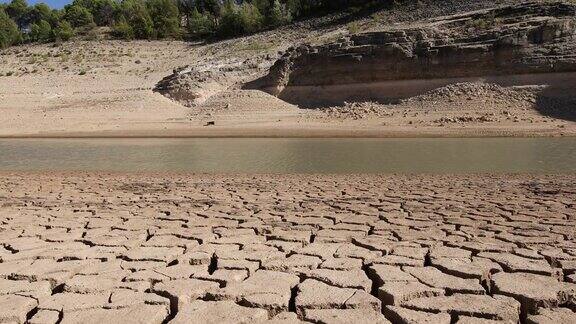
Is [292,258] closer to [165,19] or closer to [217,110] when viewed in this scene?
[217,110]

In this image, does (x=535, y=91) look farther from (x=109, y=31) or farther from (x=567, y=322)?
(x=109, y=31)

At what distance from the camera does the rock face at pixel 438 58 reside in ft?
69.8

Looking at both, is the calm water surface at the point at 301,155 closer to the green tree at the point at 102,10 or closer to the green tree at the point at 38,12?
the green tree at the point at 102,10

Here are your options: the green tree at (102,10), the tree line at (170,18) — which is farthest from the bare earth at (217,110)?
the green tree at (102,10)

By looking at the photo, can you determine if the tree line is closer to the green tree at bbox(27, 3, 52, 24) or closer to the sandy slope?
the green tree at bbox(27, 3, 52, 24)

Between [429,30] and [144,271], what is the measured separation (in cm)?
2258

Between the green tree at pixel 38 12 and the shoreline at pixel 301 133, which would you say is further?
the green tree at pixel 38 12

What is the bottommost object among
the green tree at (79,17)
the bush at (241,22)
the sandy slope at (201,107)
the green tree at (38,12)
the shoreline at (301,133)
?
the shoreline at (301,133)

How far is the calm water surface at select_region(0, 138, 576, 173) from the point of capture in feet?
33.0

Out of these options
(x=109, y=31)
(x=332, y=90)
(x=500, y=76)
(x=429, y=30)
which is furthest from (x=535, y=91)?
(x=109, y=31)

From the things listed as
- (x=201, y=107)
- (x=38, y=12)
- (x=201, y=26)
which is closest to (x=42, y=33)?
(x=201, y=26)

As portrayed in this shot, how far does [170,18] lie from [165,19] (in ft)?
2.10

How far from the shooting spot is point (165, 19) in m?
44.9

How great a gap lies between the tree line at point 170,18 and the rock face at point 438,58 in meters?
13.8
